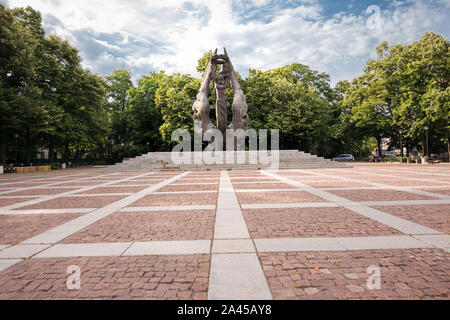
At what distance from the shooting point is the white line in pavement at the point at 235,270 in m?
2.17

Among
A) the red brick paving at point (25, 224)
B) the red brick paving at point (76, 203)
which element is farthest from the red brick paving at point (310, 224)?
the red brick paving at point (76, 203)

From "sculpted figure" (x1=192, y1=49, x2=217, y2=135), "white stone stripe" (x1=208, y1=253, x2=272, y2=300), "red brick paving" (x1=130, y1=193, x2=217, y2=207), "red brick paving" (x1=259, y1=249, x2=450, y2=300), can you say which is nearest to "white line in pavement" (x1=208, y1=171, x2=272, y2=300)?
"white stone stripe" (x1=208, y1=253, x2=272, y2=300)

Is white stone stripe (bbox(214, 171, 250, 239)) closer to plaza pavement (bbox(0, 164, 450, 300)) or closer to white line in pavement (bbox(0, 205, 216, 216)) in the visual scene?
plaza pavement (bbox(0, 164, 450, 300))

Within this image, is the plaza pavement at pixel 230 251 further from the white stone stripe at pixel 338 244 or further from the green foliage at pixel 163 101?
the green foliage at pixel 163 101

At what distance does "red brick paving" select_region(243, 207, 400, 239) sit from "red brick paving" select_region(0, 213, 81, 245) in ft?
11.7

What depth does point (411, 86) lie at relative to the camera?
28250 mm

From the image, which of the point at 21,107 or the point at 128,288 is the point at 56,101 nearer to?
the point at 21,107

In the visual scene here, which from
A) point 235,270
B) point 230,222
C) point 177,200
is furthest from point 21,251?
point 177,200

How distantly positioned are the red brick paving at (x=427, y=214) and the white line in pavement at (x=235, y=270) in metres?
3.05

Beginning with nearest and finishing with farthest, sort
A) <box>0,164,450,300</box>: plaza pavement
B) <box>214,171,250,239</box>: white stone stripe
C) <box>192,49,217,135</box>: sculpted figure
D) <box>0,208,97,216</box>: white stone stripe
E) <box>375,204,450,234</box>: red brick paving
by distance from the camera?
<box>0,164,450,300</box>: plaza pavement < <box>214,171,250,239</box>: white stone stripe < <box>375,204,450,234</box>: red brick paving < <box>0,208,97,216</box>: white stone stripe < <box>192,49,217,135</box>: sculpted figure

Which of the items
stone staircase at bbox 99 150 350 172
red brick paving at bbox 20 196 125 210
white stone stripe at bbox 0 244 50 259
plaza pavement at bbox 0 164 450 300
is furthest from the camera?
stone staircase at bbox 99 150 350 172

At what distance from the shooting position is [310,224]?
4199 mm

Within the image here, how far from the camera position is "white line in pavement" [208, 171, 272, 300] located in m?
2.17
